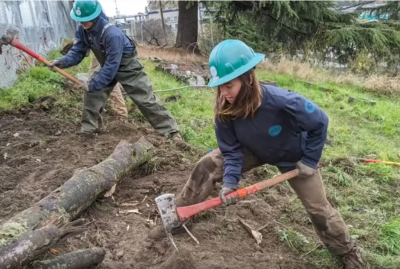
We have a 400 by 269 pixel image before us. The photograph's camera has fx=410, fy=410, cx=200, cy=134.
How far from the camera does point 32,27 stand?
29.8 feet

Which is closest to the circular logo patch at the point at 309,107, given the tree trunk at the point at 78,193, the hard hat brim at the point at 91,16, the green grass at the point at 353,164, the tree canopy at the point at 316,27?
the green grass at the point at 353,164

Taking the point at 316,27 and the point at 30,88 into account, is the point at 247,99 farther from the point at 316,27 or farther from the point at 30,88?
the point at 316,27

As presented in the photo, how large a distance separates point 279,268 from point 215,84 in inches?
55.9

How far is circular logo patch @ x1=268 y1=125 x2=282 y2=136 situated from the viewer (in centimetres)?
272

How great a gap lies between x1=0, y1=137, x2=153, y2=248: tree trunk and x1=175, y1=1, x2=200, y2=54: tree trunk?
38.8ft

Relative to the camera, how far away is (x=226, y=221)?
3469mm

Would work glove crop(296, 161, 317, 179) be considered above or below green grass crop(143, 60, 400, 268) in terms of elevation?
above

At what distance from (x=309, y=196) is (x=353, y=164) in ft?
8.08

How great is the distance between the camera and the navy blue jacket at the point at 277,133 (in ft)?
8.59

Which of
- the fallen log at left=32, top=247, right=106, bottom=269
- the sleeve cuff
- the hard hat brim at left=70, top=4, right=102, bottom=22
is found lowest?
the fallen log at left=32, top=247, right=106, bottom=269

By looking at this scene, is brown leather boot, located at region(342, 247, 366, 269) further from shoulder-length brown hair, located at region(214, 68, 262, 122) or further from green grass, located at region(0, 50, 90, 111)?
green grass, located at region(0, 50, 90, 111)

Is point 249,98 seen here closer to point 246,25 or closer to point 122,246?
point 122,246

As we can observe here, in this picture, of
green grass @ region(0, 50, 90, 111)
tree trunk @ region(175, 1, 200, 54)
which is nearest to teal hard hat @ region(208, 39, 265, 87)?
green grass @ region(0, 50, 90, 111)

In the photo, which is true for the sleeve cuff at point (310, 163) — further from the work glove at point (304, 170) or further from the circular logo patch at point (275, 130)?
the circular logo patch at point (275, 130)
